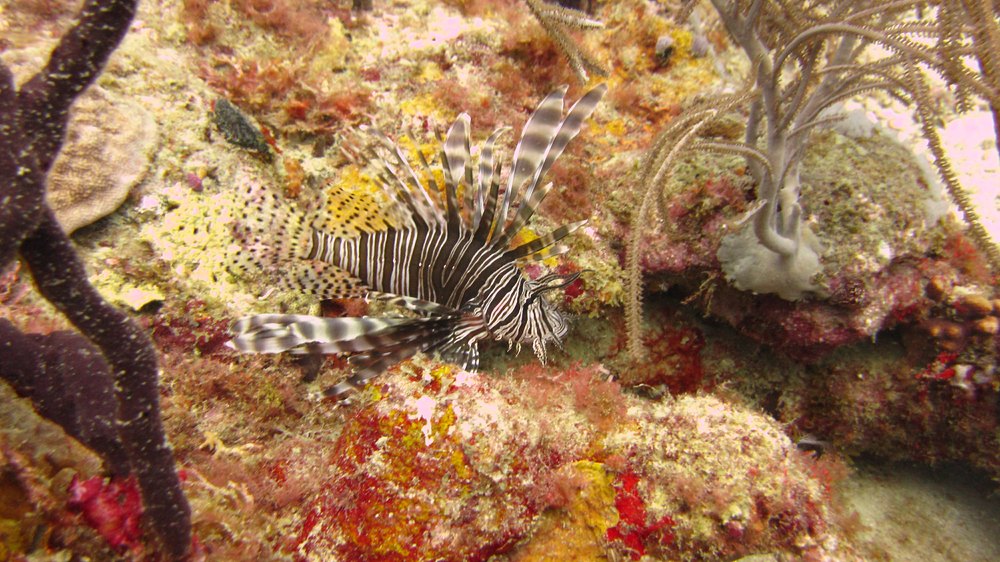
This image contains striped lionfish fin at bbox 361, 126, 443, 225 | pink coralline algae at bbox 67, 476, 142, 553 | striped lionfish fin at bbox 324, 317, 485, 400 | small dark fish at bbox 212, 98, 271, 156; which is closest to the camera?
pink coralline algae at bbox 67, 476, 142, 553

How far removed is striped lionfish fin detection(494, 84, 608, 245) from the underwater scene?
0.02m

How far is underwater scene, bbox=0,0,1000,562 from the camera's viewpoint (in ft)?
5.79

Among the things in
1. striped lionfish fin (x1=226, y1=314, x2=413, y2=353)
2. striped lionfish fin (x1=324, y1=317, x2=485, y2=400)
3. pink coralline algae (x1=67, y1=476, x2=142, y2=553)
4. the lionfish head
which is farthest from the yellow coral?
pink coralline algae (x1=67, y1=476, x2=142, y2=553)

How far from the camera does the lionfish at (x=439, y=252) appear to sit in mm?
3004

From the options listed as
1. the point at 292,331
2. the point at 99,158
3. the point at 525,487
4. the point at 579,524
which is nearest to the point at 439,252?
the point at 292,331

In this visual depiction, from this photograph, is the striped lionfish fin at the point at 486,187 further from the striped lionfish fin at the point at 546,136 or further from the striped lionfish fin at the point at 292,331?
the striped lionfish fin at the point at 292,331

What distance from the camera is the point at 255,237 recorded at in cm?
322

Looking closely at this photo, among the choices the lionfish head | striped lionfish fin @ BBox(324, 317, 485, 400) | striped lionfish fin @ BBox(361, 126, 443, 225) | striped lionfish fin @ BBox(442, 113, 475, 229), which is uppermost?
striped lionfish fin @ BBox(442, 113, 475, 229)

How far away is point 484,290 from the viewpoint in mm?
3152

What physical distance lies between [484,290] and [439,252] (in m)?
0.41

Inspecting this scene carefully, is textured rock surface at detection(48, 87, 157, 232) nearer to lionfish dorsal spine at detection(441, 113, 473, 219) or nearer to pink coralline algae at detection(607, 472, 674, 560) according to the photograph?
lionfish dorsal spine at detection(441, 113, 473, 219)

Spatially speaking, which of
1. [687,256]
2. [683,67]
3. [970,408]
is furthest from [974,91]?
[683,67]

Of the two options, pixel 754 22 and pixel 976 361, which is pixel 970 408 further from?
pixel 754 22

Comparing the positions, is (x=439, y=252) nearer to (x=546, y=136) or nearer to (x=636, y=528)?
(x=546, y=136)
